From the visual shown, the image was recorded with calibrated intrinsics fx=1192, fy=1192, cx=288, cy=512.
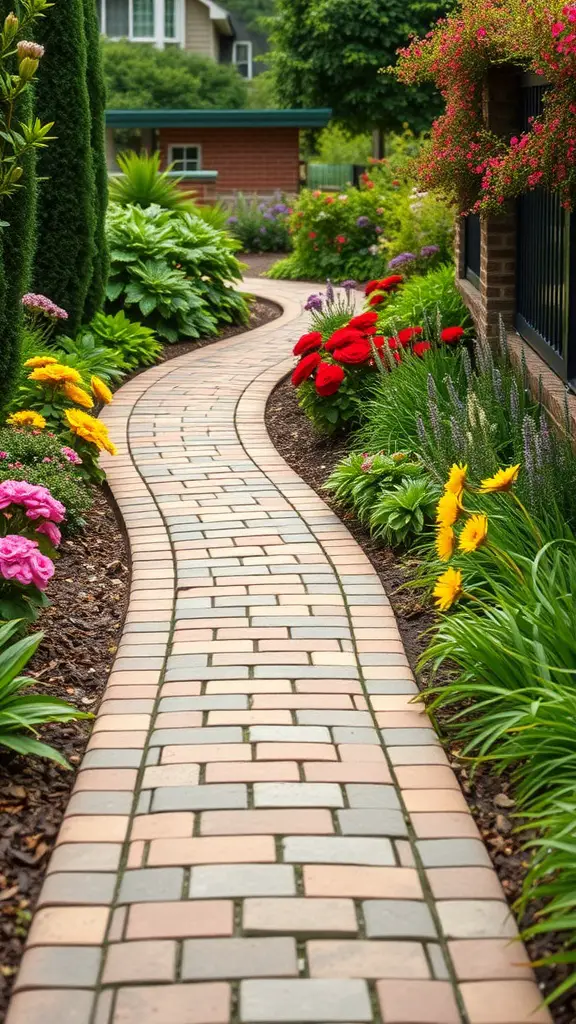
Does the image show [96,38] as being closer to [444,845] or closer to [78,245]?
[78,245]

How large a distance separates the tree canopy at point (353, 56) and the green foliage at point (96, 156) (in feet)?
53.5

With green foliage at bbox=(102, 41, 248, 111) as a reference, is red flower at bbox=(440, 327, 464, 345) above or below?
below

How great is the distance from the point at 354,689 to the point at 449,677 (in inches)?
12.7

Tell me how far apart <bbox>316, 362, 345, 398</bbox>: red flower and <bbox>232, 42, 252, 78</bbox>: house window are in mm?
44257

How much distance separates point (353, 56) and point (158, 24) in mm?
14921

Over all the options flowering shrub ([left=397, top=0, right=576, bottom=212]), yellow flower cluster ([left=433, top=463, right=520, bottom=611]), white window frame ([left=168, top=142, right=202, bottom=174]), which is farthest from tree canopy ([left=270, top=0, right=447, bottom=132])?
yellow flower cluster ([left=433, top=463, right=520, bottom=611])

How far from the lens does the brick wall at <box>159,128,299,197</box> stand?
2281 centimetres

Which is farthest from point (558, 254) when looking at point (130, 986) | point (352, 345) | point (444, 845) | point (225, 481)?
point (130, 986)

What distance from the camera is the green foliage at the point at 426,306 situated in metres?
7.98

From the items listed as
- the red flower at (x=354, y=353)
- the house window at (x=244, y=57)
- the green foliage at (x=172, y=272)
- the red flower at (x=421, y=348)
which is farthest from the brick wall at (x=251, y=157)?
the house window at (x=244, y=57)

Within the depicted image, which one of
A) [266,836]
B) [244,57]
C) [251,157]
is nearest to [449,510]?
[266,836]

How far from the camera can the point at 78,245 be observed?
29.4ft

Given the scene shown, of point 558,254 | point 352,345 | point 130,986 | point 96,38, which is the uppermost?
point 96,38

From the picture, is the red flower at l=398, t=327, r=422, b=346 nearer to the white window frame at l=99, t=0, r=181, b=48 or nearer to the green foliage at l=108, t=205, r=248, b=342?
the green foliage at l=108, t=205, r=248, b=342
